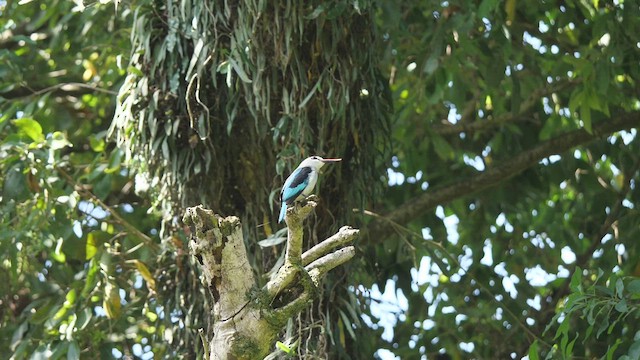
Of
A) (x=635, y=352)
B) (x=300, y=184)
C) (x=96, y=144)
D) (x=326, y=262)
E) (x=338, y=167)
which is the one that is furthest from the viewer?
(x=96, y=144)

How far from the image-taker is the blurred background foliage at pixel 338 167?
600cm

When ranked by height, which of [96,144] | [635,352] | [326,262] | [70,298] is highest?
[96,144]

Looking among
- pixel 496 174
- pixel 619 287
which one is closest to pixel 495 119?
pixel 496 174

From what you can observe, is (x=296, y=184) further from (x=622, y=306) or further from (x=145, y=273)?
(x=145, y=273)

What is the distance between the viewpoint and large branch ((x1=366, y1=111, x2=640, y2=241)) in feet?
23.6

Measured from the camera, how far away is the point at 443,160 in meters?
7.88

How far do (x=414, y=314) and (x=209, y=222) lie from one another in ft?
14.1

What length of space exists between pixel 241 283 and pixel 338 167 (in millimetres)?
2095

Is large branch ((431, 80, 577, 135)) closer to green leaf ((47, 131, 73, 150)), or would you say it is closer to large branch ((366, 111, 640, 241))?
large branch ((366, 111, 640, 241))

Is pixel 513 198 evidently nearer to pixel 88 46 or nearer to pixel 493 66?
pixel 493 66

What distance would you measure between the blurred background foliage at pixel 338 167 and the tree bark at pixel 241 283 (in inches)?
47.7

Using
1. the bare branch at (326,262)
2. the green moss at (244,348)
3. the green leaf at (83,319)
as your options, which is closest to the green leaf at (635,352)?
the bare branch at (326,262)

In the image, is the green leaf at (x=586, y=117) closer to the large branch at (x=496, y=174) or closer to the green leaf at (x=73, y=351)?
the large branch at (x=496, y=174)

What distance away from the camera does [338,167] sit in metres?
6.07
